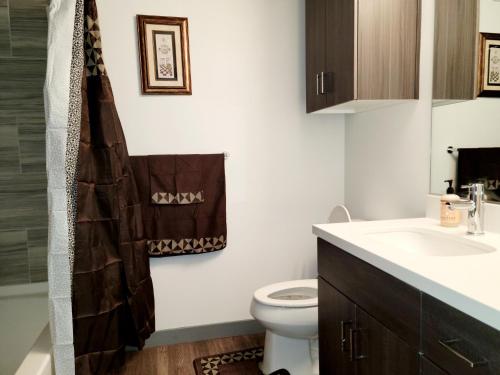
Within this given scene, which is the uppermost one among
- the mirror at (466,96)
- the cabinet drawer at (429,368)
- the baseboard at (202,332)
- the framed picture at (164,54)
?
the framed picture at (164,54)

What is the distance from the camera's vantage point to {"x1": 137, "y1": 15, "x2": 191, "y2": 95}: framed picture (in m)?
1.94

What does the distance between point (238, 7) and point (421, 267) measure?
1.84 meters

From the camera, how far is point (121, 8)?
1.91 meters

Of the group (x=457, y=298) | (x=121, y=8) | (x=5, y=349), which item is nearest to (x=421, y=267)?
(x=457, y=298)

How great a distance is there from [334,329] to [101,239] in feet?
3.40

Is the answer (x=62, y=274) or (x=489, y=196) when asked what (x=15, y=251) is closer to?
(x=62, y=274)

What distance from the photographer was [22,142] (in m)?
2.03

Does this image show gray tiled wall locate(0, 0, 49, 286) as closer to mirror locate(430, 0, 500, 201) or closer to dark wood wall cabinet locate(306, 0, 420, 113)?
dark wood wall cabinet locate(306, 0, 420, 113)

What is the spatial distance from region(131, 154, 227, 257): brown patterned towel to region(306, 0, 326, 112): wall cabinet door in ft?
2.18

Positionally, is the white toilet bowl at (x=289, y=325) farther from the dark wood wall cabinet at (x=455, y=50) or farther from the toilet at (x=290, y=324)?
the dark wood wall cabinet at (x=455, y=50)

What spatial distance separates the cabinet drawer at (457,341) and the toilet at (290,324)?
0.89 metres

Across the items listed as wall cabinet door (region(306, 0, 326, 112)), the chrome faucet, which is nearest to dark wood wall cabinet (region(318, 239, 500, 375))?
the chrome faucet

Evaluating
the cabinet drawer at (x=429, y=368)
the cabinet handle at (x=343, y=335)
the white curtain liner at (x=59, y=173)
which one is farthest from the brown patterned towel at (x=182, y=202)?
the cabinet drawer at (x=429, y=368)

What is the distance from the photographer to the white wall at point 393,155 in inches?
62.2
